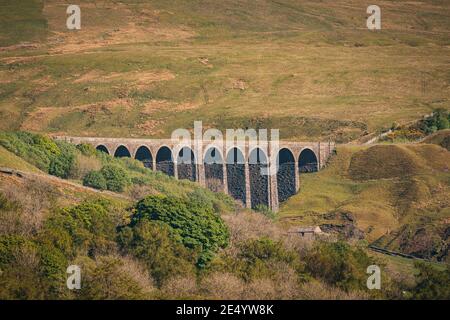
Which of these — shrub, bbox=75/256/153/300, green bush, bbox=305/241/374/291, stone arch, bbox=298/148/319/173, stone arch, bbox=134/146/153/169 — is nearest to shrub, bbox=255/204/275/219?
stone arch, bbox=298/148/319/173

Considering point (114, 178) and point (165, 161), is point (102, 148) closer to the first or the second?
point (165, 161)

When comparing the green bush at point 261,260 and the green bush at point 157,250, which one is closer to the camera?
the green bush at point 261,260

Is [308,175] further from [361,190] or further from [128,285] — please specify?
[128,285]

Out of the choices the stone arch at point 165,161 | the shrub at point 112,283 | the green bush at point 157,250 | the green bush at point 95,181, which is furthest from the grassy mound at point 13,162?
the shrub at point 112,283

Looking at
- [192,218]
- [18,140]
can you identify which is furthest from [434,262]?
[18,140]

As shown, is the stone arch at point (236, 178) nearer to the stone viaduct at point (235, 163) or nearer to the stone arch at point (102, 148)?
the stone viaduct at point (235, 163)

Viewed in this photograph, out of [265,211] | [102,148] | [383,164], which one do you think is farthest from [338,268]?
[102,148]
